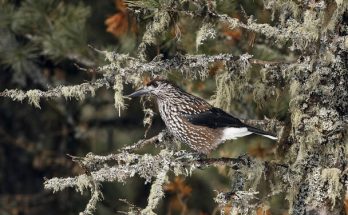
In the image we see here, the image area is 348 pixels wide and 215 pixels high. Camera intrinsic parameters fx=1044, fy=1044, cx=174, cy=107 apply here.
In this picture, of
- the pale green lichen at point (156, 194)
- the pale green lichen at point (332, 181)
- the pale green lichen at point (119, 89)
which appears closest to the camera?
the pale green lichen at point (156, 194)

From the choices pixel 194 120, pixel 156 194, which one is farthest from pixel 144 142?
pixel 194 120

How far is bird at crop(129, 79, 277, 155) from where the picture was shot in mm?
6500

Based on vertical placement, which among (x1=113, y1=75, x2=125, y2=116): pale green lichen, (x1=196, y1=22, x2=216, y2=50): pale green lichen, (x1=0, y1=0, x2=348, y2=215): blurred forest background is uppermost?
(x1=196, y1=22, x2=216, y2=50): pale green lichen

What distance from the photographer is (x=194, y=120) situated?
22.1 feet

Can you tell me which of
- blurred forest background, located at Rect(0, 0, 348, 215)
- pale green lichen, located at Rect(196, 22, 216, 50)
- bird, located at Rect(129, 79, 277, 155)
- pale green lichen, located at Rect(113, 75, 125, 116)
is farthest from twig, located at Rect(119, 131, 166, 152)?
pale green lichen, located at Rect(196, 22, 216, 50)

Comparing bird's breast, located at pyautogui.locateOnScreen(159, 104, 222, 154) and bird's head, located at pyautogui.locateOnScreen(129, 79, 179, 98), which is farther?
bird's breast, located at pyautogui.locateOnScreen(159, 104, 222, 154)

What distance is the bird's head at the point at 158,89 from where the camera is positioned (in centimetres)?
624

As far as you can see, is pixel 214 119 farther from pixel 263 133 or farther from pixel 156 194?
pixel 156 194

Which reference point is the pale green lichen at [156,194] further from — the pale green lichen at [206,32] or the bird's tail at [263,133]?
the bird's tail at [263,133]

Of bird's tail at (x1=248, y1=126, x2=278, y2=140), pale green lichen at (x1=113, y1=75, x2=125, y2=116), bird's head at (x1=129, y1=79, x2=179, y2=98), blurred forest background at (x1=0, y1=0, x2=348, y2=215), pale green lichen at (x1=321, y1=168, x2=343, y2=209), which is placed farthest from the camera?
blurred forest background at (x1=0, y1=0, x2=348, y2=215)

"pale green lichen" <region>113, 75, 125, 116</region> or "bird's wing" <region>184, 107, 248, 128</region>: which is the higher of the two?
"pale green lichen" <region>113, 75, 125, 116</region>

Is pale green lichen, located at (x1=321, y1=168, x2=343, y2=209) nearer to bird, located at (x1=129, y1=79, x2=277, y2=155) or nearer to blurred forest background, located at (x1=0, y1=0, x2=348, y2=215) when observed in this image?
blurred forest background, located at (x1=0, y1=0, x2=348, y2=215)

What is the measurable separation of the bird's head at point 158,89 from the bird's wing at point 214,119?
19 centimetres

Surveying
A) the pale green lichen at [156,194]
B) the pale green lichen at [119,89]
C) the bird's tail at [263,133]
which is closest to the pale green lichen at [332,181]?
the bird's tail at [263,133]
